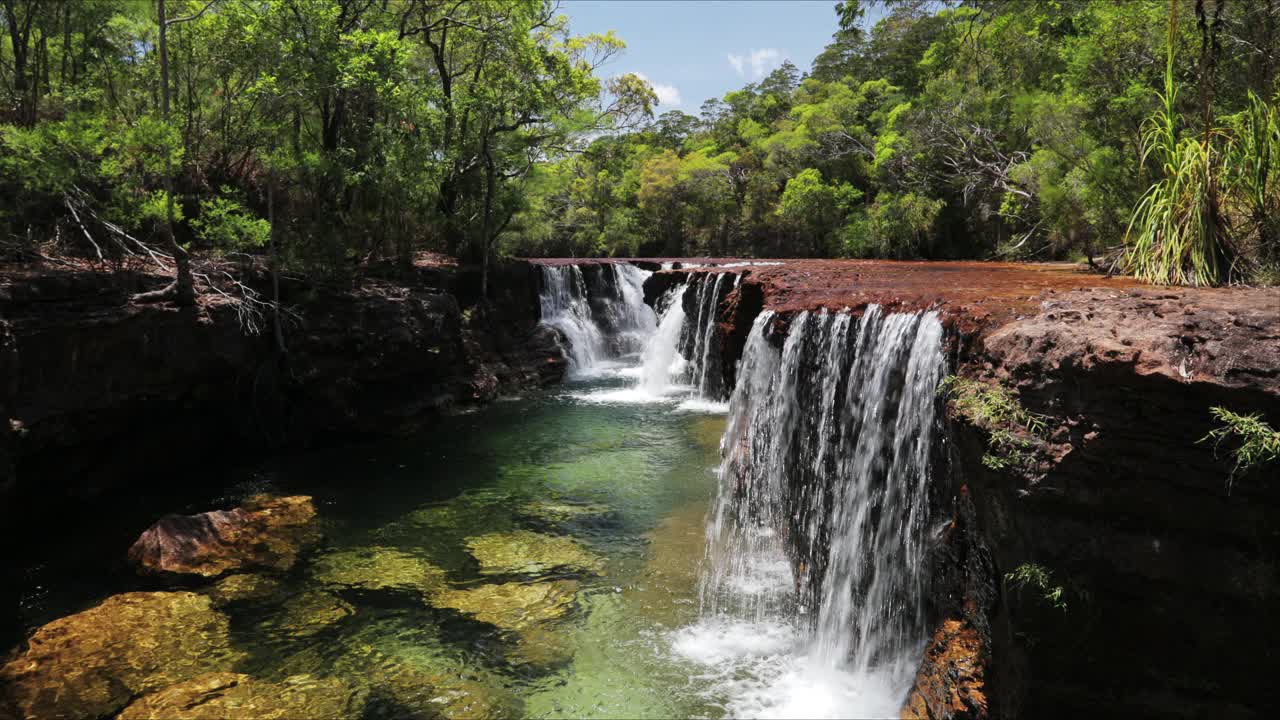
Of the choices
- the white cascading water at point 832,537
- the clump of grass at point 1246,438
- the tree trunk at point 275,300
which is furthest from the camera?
the tree trunk at point 275,300

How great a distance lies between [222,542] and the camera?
796 cm

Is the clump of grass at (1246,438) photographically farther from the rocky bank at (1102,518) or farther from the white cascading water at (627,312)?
the white cascading water at (627,312)

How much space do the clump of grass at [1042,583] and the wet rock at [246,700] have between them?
15.8 ft

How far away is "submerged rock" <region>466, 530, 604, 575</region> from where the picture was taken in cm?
768

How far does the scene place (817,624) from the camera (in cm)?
609

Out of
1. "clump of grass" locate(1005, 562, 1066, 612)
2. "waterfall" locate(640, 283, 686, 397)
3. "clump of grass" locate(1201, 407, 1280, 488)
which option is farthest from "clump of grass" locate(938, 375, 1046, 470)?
"waterfall" locate(640, 283, 686, 397)

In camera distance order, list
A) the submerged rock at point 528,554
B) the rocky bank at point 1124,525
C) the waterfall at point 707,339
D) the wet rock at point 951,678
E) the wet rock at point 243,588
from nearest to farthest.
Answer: the rocky bank at point 1124,525
the wet rock at point 951,678
the wet rock at point 243,588
the submerged rock at point 528,554
the waterfall at point 707,339

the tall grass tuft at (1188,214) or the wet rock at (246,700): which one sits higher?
the tall grass tuft at (1188,214)

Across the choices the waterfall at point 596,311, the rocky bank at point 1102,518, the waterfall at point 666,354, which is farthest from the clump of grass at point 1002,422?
the waterfall at point 596,311

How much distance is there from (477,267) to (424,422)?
21.2 ft

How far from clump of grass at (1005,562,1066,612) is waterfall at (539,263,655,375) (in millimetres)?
16882

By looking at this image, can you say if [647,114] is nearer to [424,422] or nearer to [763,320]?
[424,422]

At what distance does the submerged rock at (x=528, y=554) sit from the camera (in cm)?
768

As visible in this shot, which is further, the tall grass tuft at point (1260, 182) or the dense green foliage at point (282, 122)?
the dense green foliage at point (282, 122)
